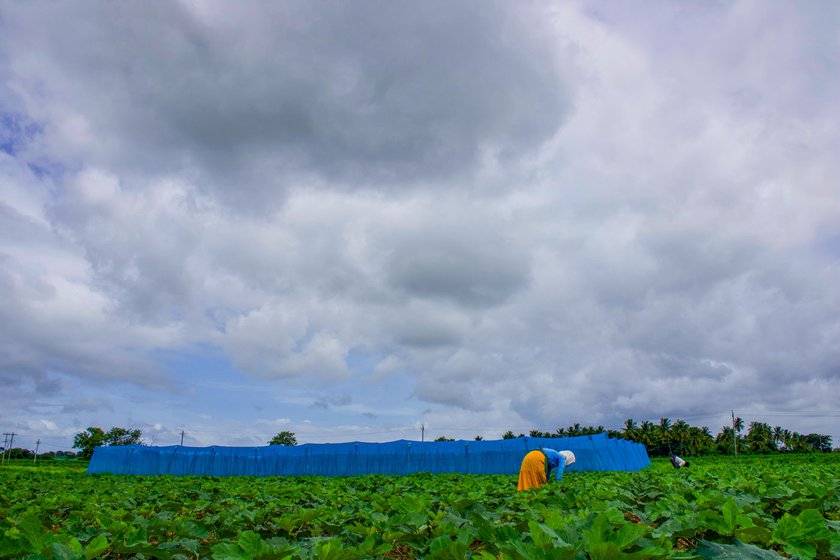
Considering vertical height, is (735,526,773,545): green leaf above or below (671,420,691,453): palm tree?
below

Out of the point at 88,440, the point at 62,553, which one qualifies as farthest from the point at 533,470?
the point at 88,440

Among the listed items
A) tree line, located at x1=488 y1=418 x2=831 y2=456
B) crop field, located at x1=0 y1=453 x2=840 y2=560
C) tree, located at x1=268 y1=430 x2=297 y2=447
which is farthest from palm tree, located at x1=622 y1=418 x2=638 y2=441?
crop field, located at x1=0 y1=453 x2=840 y2=560

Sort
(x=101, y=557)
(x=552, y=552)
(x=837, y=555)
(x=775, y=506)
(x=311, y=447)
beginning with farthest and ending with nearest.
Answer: (x=311, y=447) → (x=775, y=506) → (x=101, y=557) → (x=837, y=555) → (x=552, y=552)

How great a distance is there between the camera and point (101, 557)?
305 cm

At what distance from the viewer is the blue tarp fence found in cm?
3400

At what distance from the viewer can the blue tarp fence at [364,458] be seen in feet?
112

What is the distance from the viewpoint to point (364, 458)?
1458 inches

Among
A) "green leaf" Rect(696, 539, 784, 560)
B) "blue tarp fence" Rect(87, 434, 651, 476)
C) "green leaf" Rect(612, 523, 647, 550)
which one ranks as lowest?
"green leaf" Rect(696, 539, 784, 560)

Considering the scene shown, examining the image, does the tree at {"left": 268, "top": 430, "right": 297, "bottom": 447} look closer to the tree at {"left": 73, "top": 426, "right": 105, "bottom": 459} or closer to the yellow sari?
the tree at {"left": 73, "top": 426, "right": 105, "bottom": 459}

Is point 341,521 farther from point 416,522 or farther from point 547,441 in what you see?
point 547,441

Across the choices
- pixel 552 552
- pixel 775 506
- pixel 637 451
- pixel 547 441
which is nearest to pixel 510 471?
pixel 547 441

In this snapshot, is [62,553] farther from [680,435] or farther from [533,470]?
[680,435]

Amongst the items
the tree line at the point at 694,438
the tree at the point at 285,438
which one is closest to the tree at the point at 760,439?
the tree line at the point at 694,438

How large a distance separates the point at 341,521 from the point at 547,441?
3212 centimetres
